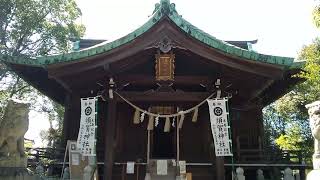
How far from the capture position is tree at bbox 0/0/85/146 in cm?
2508

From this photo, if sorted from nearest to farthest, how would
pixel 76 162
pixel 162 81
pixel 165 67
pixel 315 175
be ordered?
pixel 315 175, pixel 165 67, pixel 162 81, pixel 76 162

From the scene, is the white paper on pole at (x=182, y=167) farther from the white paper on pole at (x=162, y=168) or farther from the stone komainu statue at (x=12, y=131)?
the stone komainu statue at (x=12, y=131)

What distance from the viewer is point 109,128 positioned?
468 inches

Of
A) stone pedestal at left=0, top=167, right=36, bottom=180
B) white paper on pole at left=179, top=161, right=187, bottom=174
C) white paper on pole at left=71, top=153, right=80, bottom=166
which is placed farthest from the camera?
white paper on pole at left=71, top=153, right=80, bottom=166

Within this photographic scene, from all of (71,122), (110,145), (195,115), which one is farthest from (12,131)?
(195,115)

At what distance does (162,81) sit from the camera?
11969 millimetres

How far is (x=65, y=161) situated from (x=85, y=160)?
36.4 inches

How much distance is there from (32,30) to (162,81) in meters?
17.2

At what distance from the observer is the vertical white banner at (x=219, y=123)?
1141cm

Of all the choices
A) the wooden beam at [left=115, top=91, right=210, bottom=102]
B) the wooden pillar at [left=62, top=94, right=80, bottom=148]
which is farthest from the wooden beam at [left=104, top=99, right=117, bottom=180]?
the wooden pillar at [left=62, top=94, right=80, bottom=148]

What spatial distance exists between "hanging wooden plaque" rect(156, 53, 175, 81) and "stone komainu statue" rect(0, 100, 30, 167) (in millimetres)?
4431

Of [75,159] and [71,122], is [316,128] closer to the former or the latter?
[75,159]

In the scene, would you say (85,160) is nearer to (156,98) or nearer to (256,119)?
(156,98)

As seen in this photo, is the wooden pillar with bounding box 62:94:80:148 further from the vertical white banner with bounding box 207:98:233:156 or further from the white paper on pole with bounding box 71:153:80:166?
the vertical white banner with bounding box 207:98:233:156
